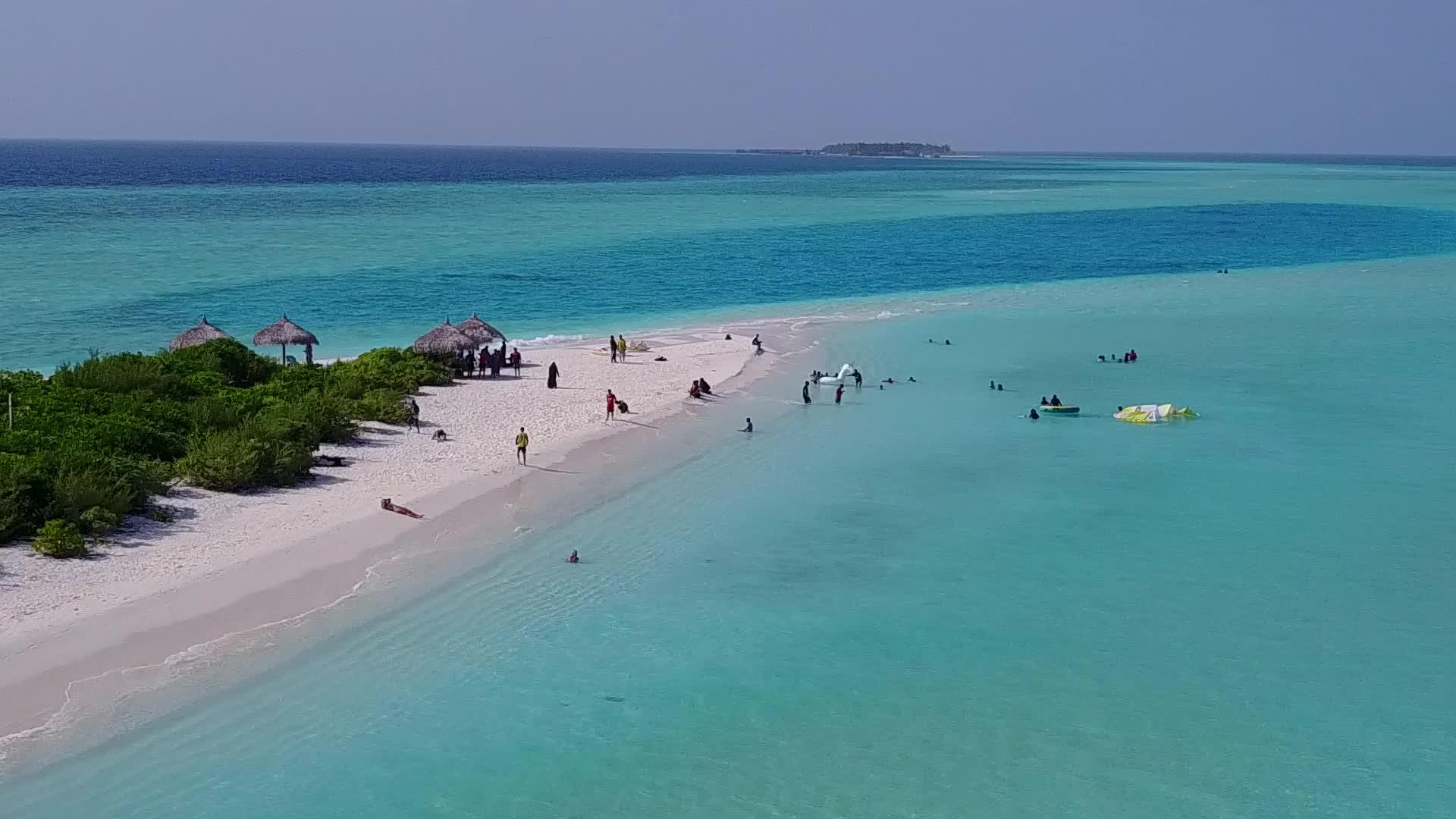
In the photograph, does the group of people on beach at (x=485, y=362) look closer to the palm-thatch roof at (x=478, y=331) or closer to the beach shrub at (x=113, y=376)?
the palm-thatch roof at (x=478, y=331)

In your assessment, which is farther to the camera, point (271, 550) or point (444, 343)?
point (444, 343)

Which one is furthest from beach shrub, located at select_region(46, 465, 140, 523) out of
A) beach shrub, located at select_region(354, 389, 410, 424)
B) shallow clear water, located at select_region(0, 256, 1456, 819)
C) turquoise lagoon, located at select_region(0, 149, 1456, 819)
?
beach shrub, located at select_region(354, 389, 410, 424)

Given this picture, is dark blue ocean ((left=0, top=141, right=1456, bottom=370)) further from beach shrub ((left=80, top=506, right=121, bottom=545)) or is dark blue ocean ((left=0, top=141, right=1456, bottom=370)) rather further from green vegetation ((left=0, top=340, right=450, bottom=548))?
beach shrub ((left=80, top=506, right=121, bottom=545))

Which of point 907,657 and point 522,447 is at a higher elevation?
point 522,447

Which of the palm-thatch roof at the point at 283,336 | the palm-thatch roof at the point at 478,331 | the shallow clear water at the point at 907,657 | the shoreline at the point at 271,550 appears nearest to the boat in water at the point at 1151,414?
the shallow clear water at the point at 907,657

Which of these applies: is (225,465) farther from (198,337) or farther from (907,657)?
(907,657)

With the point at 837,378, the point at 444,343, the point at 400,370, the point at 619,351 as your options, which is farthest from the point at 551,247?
the point at 400,370
